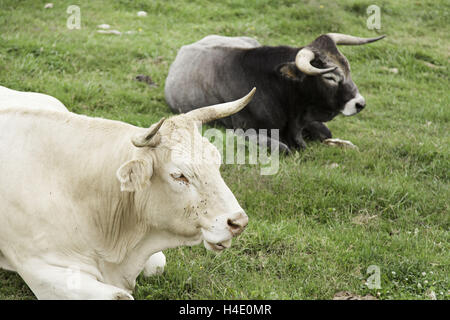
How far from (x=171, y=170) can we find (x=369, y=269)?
2.08 m

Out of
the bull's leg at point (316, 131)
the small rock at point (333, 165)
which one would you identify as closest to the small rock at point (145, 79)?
the bull's leg at point (316, 131)

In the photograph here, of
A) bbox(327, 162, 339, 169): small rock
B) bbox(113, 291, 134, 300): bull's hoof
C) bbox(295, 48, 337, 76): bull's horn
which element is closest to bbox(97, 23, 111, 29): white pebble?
bbox(295, 48, 337, 76): bull's horn

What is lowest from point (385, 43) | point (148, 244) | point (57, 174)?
point (385, 43)

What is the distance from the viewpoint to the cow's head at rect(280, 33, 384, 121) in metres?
7.66

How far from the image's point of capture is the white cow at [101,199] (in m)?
3.77

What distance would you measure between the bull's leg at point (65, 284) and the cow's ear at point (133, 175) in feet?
2.40

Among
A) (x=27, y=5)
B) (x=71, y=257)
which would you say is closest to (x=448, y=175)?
(x=71, y=257)

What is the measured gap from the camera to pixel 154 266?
15.1ft

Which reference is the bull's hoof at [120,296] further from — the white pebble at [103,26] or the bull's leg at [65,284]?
the white pebble at [103,26]

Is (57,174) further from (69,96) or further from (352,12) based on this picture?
(352,12)

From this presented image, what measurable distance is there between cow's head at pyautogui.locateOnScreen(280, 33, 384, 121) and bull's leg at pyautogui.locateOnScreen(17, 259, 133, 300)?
4.63 m

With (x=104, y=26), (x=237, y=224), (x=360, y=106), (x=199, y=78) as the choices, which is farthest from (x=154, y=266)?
(x=104, y=26)

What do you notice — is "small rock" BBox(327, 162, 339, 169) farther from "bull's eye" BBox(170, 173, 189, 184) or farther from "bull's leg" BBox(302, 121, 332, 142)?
"bull's eye" BBox(170, 173, 189, 184)

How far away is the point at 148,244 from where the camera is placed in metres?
4.16
